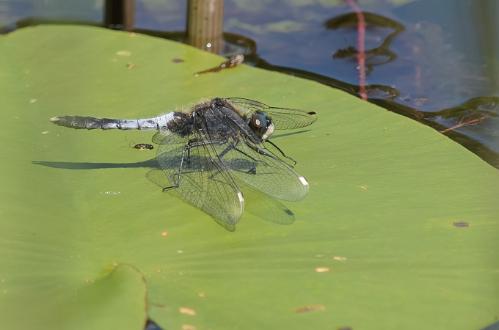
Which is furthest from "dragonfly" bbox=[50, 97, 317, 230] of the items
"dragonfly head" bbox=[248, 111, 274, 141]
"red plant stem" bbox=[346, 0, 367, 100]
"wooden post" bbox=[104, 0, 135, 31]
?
"wooden post" bbox=[104, 0, 135, 31]

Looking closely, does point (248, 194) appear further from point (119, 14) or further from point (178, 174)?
point (119, 14)

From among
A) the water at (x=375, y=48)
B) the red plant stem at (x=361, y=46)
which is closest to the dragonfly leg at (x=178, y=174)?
the water at (x=375, y=48)

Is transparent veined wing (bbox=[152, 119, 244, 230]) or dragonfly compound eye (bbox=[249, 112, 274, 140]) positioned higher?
dragonfly compound eye (bbox=[249, 112, 274, 140])

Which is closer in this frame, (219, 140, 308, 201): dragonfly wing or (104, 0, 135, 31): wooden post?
(219, 140, 308, 201): dragonfly wing

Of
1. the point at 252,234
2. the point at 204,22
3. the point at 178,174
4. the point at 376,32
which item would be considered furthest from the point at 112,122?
the point at 376,32

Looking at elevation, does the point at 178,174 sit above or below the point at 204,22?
below

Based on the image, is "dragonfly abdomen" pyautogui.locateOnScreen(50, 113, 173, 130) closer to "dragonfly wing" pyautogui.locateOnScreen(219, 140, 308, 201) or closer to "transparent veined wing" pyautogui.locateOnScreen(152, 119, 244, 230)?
"transparent veined wing" pyautogui.locateOnScreen(152, 119, 244, 230)

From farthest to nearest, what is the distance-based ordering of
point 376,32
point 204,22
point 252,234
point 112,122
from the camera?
1. point 376,32
2. point 204,22
3. point 112,122
4. point 252,234

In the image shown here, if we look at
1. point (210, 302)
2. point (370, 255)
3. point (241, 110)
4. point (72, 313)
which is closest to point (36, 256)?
point (72, 313)
